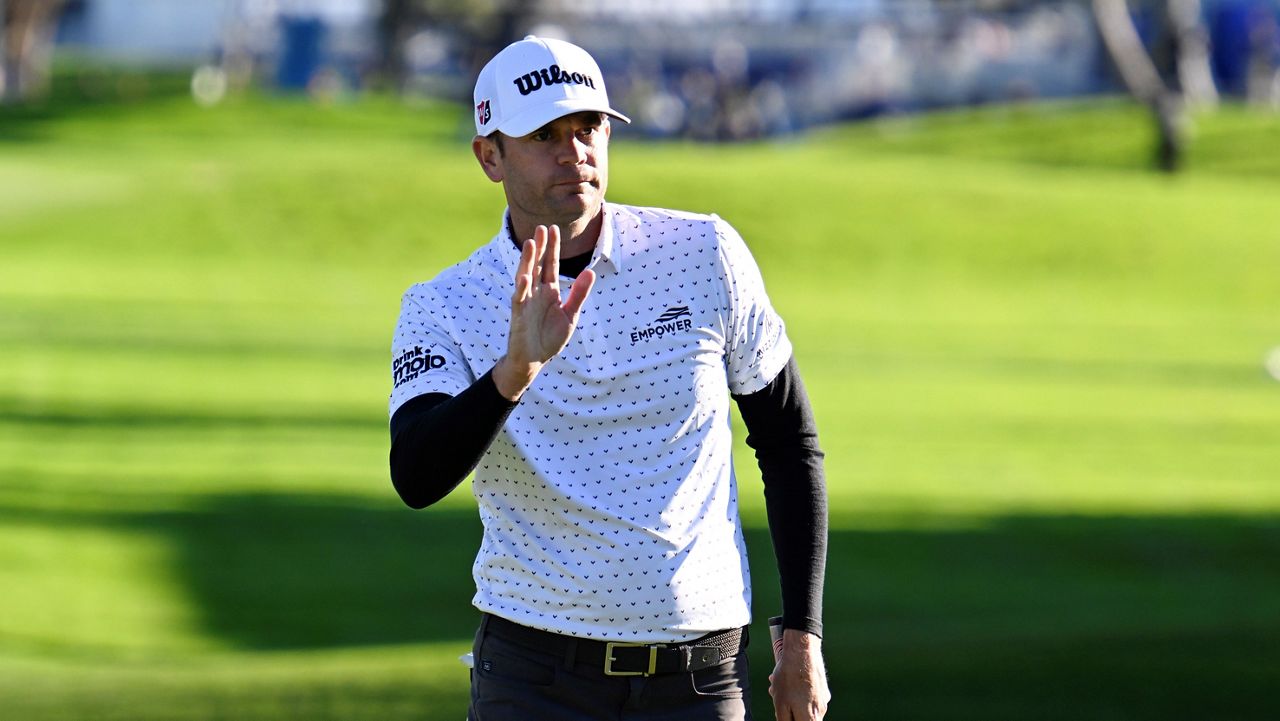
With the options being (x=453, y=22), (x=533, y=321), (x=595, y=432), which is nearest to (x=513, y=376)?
(x=533, y=321)

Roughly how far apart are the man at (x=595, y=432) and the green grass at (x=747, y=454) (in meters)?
4.46

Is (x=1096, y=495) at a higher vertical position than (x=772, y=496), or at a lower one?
lower

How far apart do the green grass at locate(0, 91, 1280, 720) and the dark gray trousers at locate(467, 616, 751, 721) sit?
14.4 feet

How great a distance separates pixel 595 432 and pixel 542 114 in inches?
25.3

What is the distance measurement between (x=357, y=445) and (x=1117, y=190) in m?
24.0

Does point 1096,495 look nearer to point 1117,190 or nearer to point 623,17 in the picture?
point 1117,190

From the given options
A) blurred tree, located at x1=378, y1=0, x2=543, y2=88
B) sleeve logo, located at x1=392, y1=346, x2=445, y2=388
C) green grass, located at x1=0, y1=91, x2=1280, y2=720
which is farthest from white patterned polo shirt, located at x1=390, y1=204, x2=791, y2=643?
blurred tree, located at x1=378, y1=0, x2=543, y2=88

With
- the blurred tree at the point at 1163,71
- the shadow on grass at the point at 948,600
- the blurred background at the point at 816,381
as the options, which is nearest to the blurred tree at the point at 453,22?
the blurred background at the point at 816,381

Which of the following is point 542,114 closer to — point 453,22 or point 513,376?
point 513,376

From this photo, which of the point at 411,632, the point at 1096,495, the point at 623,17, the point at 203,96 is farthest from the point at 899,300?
the point at 623,17

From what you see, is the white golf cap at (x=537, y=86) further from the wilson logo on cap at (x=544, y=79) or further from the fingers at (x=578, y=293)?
the fingers at (x=578, y=293)

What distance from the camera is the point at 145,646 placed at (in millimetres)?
10211

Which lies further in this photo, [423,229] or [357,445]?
[423,229]

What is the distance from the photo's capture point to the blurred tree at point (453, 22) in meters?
72.6
